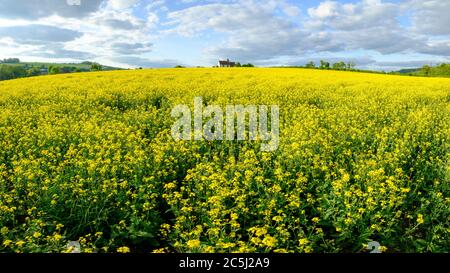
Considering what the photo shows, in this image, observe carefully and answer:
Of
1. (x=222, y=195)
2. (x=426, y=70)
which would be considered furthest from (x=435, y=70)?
(x=222, y=195)

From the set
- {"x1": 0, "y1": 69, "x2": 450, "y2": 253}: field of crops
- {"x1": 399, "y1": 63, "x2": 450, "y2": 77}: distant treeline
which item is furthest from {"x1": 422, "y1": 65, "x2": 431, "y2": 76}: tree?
{"x1": 0, "y1": 69, "x2": 450, "y2": 253}: field of crops

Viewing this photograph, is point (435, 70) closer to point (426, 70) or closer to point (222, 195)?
point (426, 70)

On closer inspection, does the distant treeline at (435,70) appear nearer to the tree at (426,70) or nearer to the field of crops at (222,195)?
the tree at (426,70)

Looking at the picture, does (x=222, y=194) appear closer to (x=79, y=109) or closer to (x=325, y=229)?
(x=325, y=229)

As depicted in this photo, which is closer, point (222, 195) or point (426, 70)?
point (222, 195)

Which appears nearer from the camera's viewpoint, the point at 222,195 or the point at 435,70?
the point at 222,195

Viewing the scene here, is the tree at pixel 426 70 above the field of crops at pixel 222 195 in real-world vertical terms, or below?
above

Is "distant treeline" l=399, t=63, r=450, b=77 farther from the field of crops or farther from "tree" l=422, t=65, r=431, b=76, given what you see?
the field of crops

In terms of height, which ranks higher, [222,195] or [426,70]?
[426,70]

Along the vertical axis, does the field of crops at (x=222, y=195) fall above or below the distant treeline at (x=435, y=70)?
below

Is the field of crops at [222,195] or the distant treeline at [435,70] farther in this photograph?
A: the distant treeline at [435,70]

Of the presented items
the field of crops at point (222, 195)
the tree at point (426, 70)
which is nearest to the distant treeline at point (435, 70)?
the tree at point (426, 70)

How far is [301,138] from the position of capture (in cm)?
998
